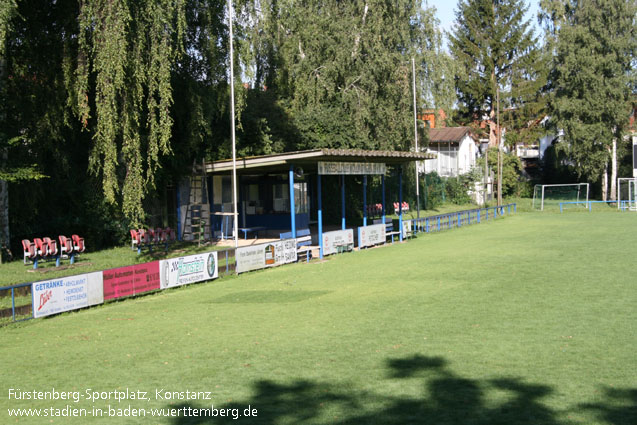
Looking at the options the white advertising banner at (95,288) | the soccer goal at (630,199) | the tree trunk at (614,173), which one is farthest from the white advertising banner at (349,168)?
the tree trunk at (614,173)

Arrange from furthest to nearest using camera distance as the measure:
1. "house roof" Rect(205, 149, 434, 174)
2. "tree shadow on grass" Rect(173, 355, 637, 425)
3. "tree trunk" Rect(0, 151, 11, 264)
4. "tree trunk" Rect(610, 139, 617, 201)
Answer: "tree trunk" Rect(610, 139, 617, 201) < "house roof" Rect(205, 149, 434, 174) < "tree trunk" Rect(0, 151, 11, 264) < "tree shadow on grass" Rect(173, 355, 637, 425)

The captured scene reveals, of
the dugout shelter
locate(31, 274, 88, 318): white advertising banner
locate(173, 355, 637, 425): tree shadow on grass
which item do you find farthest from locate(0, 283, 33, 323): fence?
the dugout shelter

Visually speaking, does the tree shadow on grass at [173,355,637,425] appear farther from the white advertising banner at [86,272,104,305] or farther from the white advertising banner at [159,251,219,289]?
the white advertising banner at [159,251,219,289]

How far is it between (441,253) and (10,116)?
17207 millimetres

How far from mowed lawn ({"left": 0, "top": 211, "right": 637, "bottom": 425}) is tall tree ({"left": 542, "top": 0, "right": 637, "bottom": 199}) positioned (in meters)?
35.2

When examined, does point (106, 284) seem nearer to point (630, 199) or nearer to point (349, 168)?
point (349, 168)

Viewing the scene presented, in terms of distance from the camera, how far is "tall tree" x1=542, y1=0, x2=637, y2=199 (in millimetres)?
49125

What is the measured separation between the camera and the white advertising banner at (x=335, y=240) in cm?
2383

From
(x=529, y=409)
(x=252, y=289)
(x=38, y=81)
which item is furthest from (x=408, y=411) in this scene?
(x=38, y=81)

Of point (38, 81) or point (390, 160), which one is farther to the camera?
point (390, 160)

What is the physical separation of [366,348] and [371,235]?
16956mm

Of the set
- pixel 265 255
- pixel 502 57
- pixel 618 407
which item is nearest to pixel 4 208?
pixel 265 255

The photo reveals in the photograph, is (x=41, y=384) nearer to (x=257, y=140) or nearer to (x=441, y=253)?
(x=441, y=253)

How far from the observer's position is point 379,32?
1455 inches
